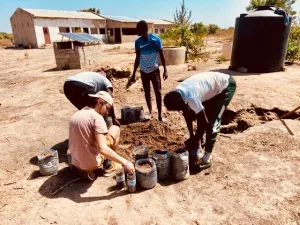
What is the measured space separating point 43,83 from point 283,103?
7.80 m

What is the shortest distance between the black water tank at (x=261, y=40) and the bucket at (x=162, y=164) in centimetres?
634

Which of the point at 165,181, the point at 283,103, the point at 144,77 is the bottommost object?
the point at 165,181

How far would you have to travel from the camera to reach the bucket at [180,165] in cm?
311

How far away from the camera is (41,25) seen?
23500mm

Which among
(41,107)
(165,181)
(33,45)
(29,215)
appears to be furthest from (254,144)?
(33,45)

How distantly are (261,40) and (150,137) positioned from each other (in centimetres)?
573

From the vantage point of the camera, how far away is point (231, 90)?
11.3 ft

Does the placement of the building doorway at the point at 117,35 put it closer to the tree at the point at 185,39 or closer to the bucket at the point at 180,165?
the tree at the point at 185,39

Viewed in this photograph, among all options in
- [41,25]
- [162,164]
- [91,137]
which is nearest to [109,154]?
[91,137]

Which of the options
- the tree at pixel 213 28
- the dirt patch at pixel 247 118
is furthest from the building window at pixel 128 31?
the dirt patch at pixel 247 118

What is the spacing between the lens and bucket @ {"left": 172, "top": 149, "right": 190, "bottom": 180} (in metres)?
3.11

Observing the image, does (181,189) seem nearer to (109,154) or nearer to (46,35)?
(109,154)

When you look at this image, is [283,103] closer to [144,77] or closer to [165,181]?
[144,77]

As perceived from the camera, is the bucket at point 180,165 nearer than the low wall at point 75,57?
Yes
